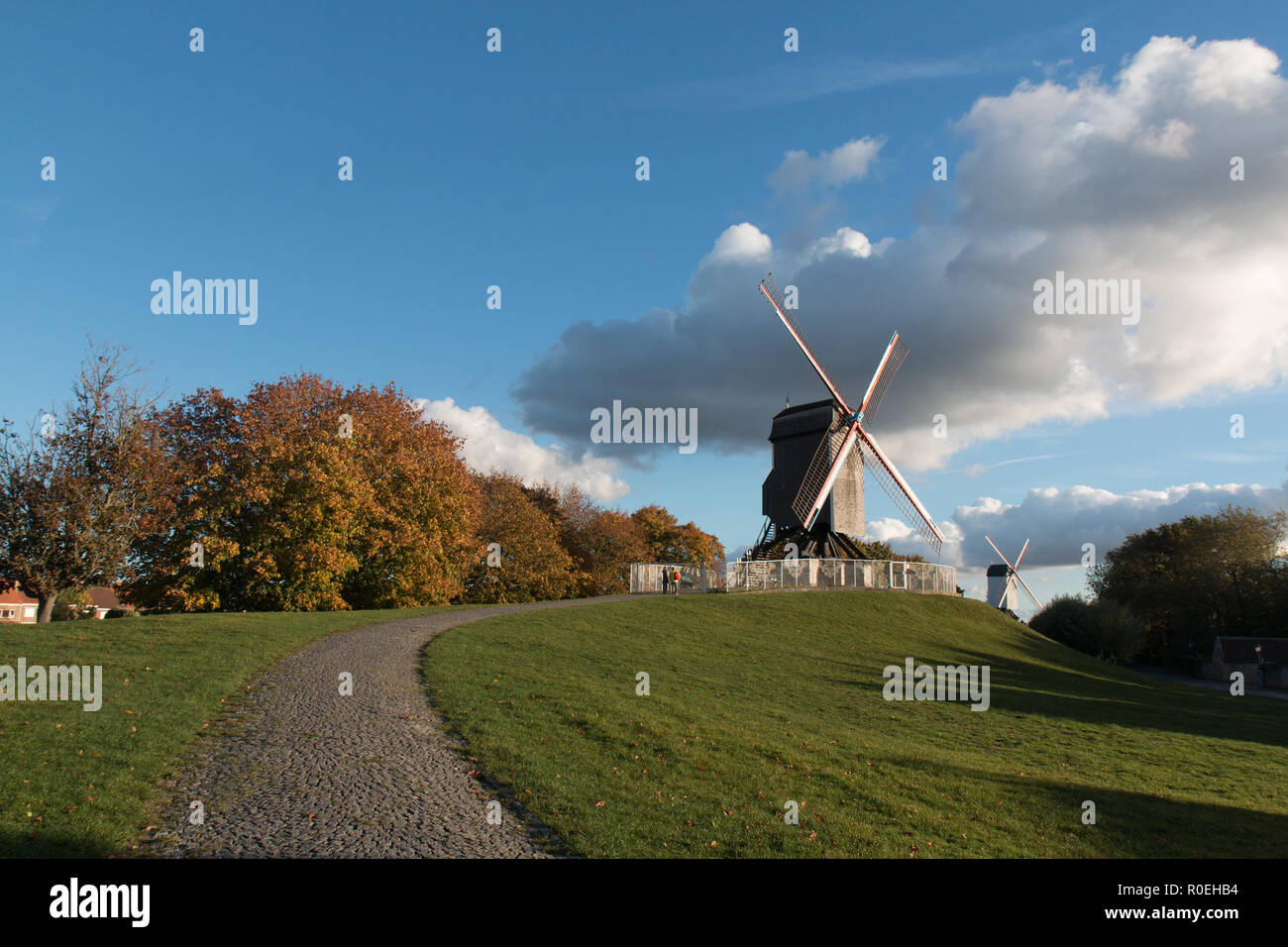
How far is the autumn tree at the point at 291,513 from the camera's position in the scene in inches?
1266

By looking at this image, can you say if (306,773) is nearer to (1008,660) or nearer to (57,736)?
(57,736)

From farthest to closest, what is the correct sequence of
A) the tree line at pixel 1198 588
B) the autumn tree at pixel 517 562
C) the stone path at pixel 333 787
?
the tree line at pixel 1198 588 < the autumn tree at pixel 517 562 < the stone path at pixel 333 787

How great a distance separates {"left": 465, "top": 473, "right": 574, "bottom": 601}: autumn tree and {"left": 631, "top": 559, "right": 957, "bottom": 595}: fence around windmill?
7.88m

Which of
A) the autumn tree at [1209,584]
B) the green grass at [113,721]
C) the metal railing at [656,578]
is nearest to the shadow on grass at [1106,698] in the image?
the metal railing at [656,578]

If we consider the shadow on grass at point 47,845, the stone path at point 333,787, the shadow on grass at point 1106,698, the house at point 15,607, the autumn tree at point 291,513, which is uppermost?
the autumn tree at point 291,513

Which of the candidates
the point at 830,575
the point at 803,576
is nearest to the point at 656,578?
the point at 803,576

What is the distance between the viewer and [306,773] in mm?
8922

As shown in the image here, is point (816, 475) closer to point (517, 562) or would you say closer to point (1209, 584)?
point (517, 562)

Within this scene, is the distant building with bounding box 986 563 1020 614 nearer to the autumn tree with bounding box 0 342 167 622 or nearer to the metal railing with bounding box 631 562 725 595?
the metal railing with bounding box 631 562 725 595

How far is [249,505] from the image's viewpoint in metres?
33.6

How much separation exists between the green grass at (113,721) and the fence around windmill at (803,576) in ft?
73.8

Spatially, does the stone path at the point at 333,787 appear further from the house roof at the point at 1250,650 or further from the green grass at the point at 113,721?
the house roof at the point at 1250,650
